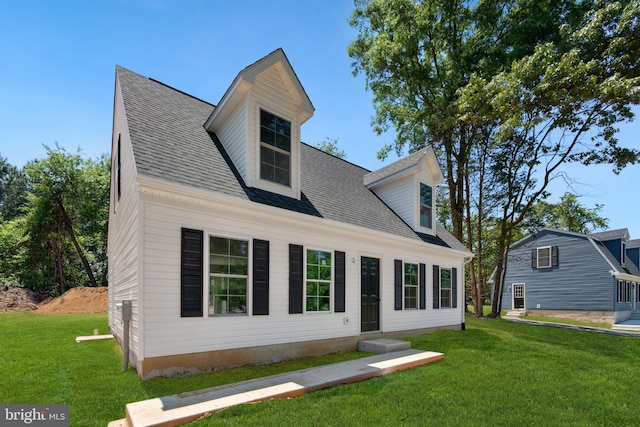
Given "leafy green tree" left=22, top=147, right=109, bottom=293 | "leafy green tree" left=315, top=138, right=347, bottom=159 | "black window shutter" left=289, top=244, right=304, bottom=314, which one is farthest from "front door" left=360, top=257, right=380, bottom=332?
"leafy green tree" left=315, top=138, right=347, bottom=159

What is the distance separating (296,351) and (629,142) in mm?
16924

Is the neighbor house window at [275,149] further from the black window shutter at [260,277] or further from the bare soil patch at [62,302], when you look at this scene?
the bare soil patch at [62,302]

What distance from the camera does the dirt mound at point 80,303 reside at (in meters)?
17.4

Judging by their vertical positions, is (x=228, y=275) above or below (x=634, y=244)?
below

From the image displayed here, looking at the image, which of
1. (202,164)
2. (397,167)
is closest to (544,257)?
Result: (397,167)

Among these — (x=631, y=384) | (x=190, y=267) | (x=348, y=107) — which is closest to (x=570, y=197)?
(x=348, y=107)

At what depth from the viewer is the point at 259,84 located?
7383mm

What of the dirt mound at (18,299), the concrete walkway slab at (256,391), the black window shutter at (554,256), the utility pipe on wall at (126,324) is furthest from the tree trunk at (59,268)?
the black window shutter at (554,256)

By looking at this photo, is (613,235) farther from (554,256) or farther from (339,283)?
(339,283)

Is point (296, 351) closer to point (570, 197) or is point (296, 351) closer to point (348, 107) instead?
point (348, 107)

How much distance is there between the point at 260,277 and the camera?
6.55 metres

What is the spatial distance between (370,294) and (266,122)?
5.23 metres

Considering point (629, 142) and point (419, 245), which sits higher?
point (629, 142)

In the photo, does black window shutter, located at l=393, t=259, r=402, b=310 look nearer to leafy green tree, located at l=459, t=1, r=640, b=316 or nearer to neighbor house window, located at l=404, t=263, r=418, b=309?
neighbor house window, located at l=404, t=263, r=418, b=309
